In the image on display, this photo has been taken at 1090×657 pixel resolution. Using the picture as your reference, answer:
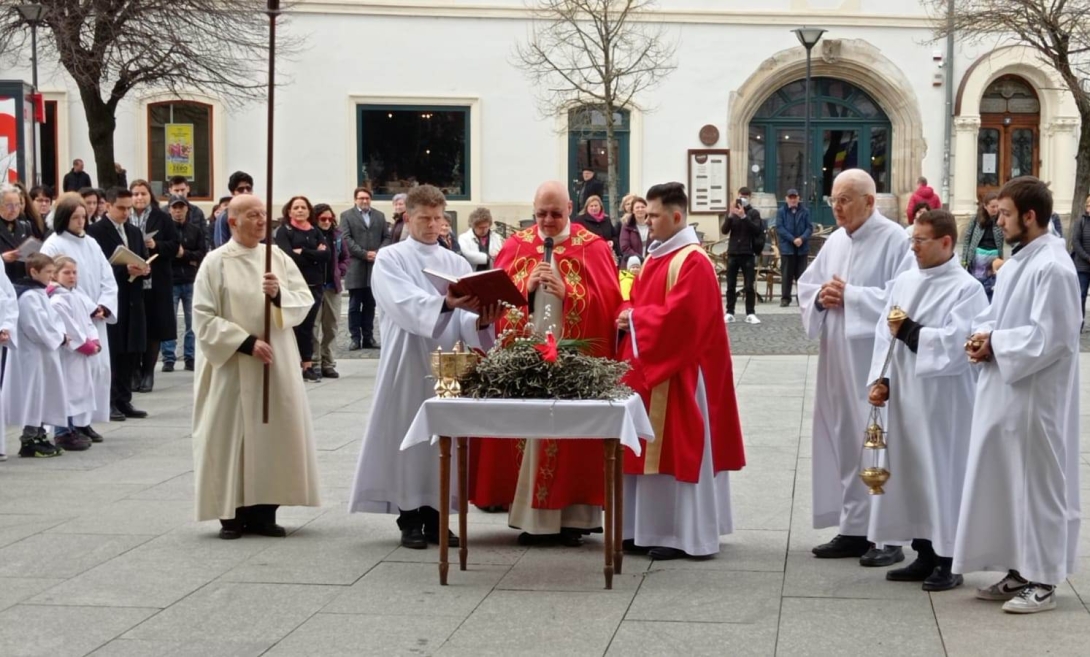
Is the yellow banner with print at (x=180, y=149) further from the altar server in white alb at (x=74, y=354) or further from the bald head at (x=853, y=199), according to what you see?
the bald head at (x=853, y=199)

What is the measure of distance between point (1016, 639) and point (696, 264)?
2.33 meters

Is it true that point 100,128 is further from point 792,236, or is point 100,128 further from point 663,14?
point 663,14

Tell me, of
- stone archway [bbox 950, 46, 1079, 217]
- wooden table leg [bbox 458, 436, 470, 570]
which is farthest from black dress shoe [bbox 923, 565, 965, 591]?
stone archway [bbox 950, 46, 1079, 217]

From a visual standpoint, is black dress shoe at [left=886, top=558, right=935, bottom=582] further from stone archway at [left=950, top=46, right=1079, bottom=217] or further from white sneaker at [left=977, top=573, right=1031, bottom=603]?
stone archway at [left=950, top=46, right=1079, bottom=217]

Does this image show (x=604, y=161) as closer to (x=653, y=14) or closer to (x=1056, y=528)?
(x=653, y=14)

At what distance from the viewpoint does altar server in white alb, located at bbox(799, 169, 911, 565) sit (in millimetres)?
7289

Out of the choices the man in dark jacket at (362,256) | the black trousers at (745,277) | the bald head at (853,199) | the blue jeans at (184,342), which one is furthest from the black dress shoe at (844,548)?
the black trousers at (745,277)

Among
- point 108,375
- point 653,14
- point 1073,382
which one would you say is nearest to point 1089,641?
point 1073,382

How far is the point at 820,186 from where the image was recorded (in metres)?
30.8

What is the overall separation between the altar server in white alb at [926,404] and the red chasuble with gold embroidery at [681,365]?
79 centimetres

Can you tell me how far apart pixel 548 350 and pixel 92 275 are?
5990 millimetres

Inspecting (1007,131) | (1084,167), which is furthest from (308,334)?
(1007,131)

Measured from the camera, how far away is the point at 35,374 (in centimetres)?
1068

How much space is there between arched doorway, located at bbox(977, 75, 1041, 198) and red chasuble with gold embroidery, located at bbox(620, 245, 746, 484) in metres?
24.6
